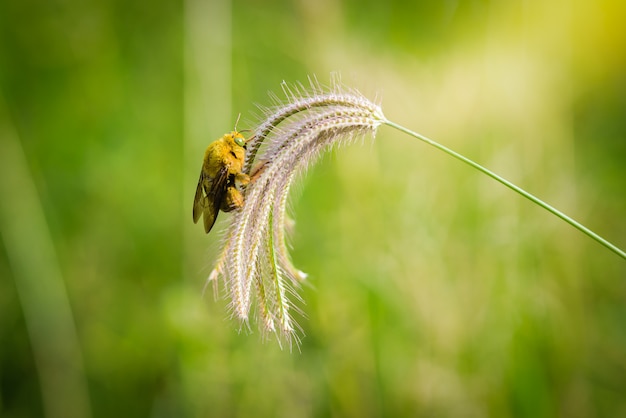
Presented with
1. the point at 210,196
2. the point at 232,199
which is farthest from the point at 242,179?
the point at 210,196

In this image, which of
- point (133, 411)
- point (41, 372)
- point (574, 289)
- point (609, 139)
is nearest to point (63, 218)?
point (41, 372)

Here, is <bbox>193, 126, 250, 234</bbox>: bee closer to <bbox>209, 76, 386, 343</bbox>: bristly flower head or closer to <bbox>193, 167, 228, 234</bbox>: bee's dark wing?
<bbox>193, 167, 228, 234</bbox>: bee's dark wing

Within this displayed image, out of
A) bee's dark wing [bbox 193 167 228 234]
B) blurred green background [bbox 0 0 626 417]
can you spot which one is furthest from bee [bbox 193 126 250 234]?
blurred green background [bbox 0 0 626 417]


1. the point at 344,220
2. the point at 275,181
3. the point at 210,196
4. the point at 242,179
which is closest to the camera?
the point at 275,181

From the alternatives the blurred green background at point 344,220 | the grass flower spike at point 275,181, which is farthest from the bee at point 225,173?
the blurred green background at point 344,220

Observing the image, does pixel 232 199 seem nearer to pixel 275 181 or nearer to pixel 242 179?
pixel 242 179

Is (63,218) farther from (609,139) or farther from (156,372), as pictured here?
(609,139)
